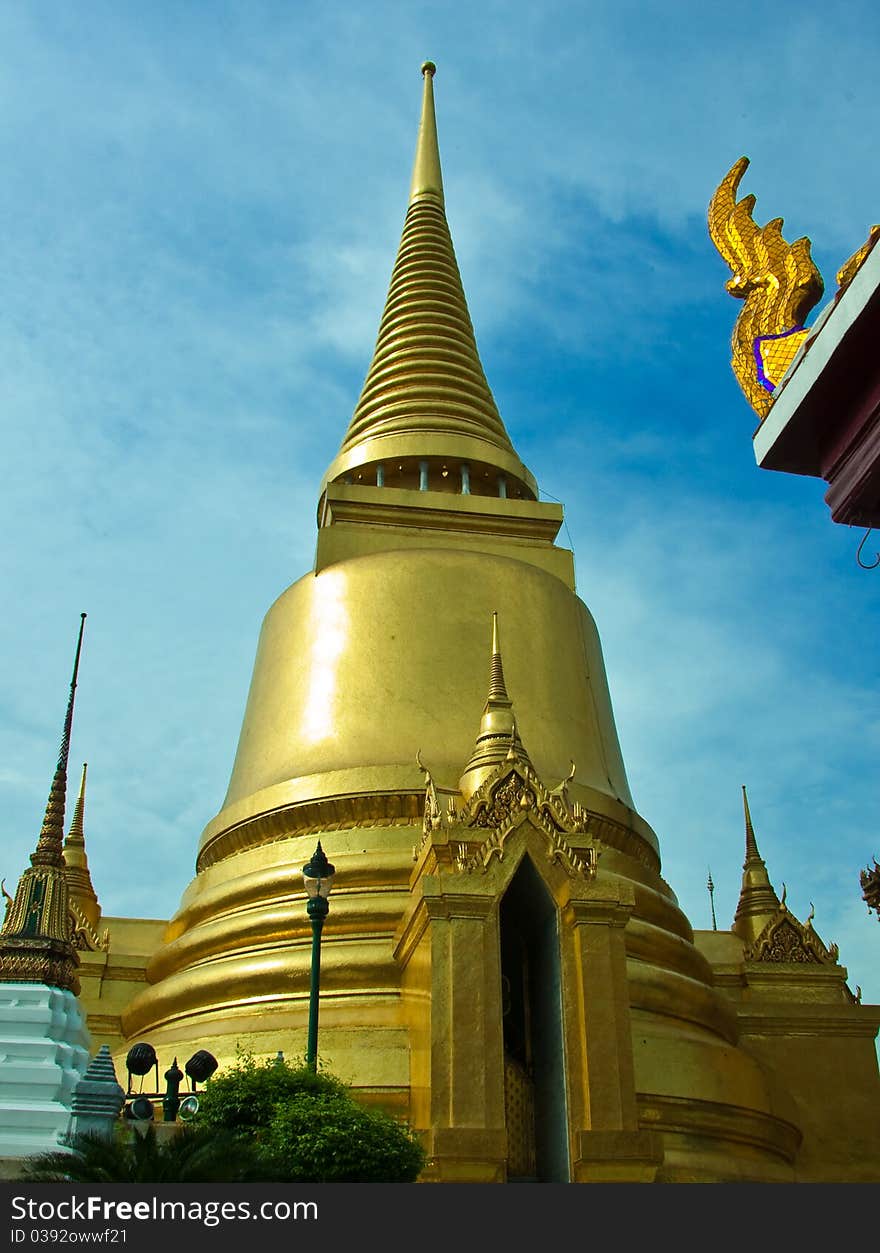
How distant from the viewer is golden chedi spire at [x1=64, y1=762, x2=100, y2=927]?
18547 mm

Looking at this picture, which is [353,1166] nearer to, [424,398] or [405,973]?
[405,973]

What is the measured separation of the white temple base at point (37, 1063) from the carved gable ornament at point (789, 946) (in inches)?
355

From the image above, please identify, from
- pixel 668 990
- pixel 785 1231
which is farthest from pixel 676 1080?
pixel 785 1231

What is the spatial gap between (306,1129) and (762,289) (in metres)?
5.96

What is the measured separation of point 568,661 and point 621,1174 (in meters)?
8.33

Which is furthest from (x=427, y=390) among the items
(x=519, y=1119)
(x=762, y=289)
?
(x=762, y=289)

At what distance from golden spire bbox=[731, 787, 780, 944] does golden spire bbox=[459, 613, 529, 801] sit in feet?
20.4

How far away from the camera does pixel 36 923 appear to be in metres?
12.4

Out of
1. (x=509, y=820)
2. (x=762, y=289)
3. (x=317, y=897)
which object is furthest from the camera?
(x=509, y=820)

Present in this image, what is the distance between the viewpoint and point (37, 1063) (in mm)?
10992

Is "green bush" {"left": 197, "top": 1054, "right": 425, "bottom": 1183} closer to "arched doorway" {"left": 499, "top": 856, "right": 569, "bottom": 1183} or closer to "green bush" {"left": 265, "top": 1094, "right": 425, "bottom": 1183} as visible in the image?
"green bush" {"left": 265, "top": 1094, "right": 425, "bottom": 1183}

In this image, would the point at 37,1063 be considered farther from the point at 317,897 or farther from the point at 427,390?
the point at 427,390

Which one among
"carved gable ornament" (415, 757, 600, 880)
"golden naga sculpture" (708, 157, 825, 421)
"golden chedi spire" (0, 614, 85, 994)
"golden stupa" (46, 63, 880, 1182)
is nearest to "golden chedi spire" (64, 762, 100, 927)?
"golden stupa" (46, 63, 880, 1182)

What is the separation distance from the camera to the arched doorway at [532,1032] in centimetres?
1089
